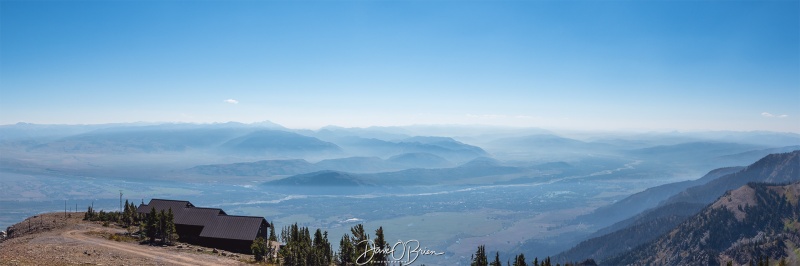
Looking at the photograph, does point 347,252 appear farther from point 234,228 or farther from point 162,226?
point 162,226

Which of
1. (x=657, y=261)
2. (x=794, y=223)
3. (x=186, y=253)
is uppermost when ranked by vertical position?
(x=186, y=253)

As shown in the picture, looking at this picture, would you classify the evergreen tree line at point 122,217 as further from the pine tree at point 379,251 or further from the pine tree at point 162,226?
the pine tree at point 379,251

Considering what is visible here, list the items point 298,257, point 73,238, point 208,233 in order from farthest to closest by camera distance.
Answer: point 208,233, point 73,238, point 298,257

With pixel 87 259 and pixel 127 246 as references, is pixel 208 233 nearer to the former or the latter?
pixel 127 246

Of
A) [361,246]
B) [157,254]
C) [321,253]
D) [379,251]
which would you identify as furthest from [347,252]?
[157,254]

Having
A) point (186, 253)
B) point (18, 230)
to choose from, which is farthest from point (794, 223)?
point (18, 230)

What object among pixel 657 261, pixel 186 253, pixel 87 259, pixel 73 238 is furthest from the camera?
pixel 657 261

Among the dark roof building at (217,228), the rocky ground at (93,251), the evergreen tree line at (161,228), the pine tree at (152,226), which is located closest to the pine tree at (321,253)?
the rocky ground at (93,251)
